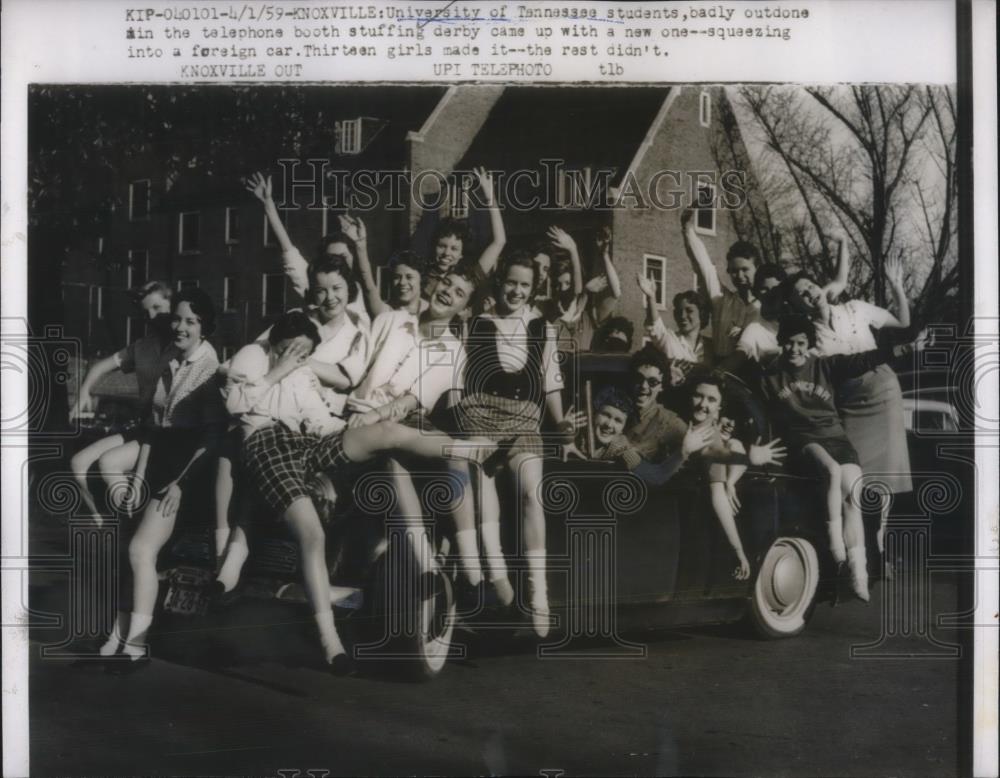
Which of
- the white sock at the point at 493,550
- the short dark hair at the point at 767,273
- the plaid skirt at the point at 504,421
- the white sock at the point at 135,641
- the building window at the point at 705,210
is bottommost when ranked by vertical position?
the white sock at the point at 135,641

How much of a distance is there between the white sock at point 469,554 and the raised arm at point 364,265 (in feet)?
3.83

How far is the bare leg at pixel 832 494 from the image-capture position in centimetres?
586

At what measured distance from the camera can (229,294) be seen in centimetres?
572

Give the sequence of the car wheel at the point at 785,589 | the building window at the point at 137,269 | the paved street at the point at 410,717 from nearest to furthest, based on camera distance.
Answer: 1. the paved street at the point at 410,717
2. the building window at the point at 137,269
3. the car wheel at the point at 785,589

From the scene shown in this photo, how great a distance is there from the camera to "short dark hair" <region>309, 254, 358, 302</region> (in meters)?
5.72

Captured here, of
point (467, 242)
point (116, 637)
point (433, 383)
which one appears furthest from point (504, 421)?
point (116, 637)

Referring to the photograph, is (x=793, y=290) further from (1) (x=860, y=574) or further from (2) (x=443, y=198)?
(2) (x=443, y=198)

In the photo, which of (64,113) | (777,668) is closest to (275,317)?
(64,113)

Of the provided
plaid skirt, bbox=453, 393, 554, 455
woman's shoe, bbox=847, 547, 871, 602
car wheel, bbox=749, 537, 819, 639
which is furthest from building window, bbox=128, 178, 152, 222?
woman's shoe, bbox=847, 547, 871, 602

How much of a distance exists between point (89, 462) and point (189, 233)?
1.23 meters

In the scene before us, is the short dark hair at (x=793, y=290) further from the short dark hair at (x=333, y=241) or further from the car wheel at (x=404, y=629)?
the car wheel at (x=404, y=629)

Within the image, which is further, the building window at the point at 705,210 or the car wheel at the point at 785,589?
the car wheel at the point at 785,589

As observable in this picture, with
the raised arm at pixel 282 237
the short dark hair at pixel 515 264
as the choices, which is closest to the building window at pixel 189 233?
the raised arm at pixel 282 237

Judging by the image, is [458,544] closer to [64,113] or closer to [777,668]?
[777,668]
